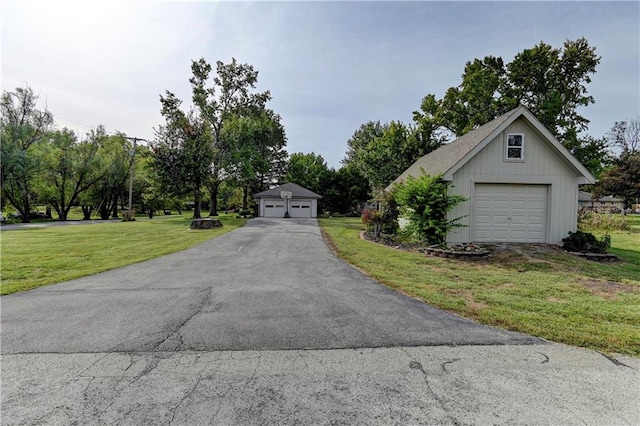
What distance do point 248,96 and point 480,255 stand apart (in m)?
31.0

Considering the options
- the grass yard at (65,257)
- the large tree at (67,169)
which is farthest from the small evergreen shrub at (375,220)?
the large tree at (67,169)

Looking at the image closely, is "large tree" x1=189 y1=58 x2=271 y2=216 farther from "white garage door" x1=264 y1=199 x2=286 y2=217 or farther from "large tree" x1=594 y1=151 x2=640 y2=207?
"large tree" x1=594 y1=151 x2=640 y2=207

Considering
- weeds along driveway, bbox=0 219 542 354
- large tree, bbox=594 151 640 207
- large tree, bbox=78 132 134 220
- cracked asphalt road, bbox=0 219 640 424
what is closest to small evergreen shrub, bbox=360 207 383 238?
weeds along driveway, bbox=0 219 542 354

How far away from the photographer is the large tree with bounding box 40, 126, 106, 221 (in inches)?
1105

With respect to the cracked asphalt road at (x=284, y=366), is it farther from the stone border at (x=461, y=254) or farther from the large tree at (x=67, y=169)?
the large tree at (x=67, y=169)

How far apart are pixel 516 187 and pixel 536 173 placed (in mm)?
873

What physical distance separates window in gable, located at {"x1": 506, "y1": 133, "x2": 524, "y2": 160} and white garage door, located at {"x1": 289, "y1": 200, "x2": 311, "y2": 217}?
72.9 feet

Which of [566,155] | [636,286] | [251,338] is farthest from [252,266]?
[566,155]

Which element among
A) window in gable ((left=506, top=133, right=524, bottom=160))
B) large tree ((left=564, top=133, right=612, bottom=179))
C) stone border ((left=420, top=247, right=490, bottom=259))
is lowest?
stone border ((left=420, top=247, right=490, bottom=259))

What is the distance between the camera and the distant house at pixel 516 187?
11852mm

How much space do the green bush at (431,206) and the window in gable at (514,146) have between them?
8.87ft

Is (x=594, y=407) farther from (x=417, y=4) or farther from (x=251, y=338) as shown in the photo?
(x=417, y=4)

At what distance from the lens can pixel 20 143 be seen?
1035 inches

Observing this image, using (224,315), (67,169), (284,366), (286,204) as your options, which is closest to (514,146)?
(224,315)
